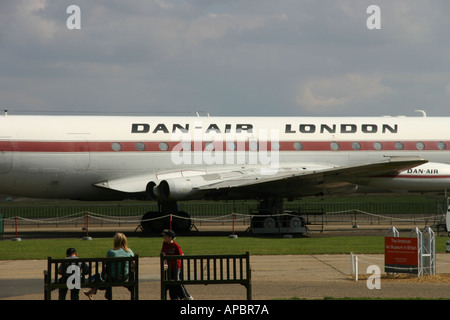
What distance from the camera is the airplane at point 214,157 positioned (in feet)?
84.5

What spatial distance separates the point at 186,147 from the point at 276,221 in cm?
435

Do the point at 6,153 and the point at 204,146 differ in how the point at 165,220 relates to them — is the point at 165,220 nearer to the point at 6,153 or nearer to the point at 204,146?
the point at 204,146

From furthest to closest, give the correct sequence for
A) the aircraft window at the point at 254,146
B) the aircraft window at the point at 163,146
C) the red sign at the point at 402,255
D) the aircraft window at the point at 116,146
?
the aircraft window at the point at 254,146
the aircraft window at the point at 163,146
the aircraft window at the point at 116,146
the red sign at the point at 402,255

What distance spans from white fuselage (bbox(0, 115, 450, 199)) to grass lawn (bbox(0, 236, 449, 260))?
9.08 feet

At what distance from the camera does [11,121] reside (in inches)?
1021

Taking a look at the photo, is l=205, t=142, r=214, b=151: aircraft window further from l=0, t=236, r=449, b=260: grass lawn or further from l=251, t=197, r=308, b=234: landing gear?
l=0, t=236, r=449, b=260: grass lawn

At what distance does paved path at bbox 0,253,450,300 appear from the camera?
1298 cm

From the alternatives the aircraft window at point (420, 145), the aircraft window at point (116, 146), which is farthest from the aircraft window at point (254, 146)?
the aircraft window at point (420, 145)

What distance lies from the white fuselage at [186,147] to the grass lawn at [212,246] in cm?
277

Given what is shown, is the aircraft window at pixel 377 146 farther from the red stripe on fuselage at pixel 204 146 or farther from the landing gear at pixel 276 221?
the landing gear at pixel 276 221

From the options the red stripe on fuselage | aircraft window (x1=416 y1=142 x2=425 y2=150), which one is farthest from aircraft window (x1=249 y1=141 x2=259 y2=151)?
aircraft window (x1=416 y1=142 x2=425 y2=150)

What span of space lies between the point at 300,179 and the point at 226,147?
10.8 feet

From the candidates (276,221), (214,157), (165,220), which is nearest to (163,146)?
(214,157)
